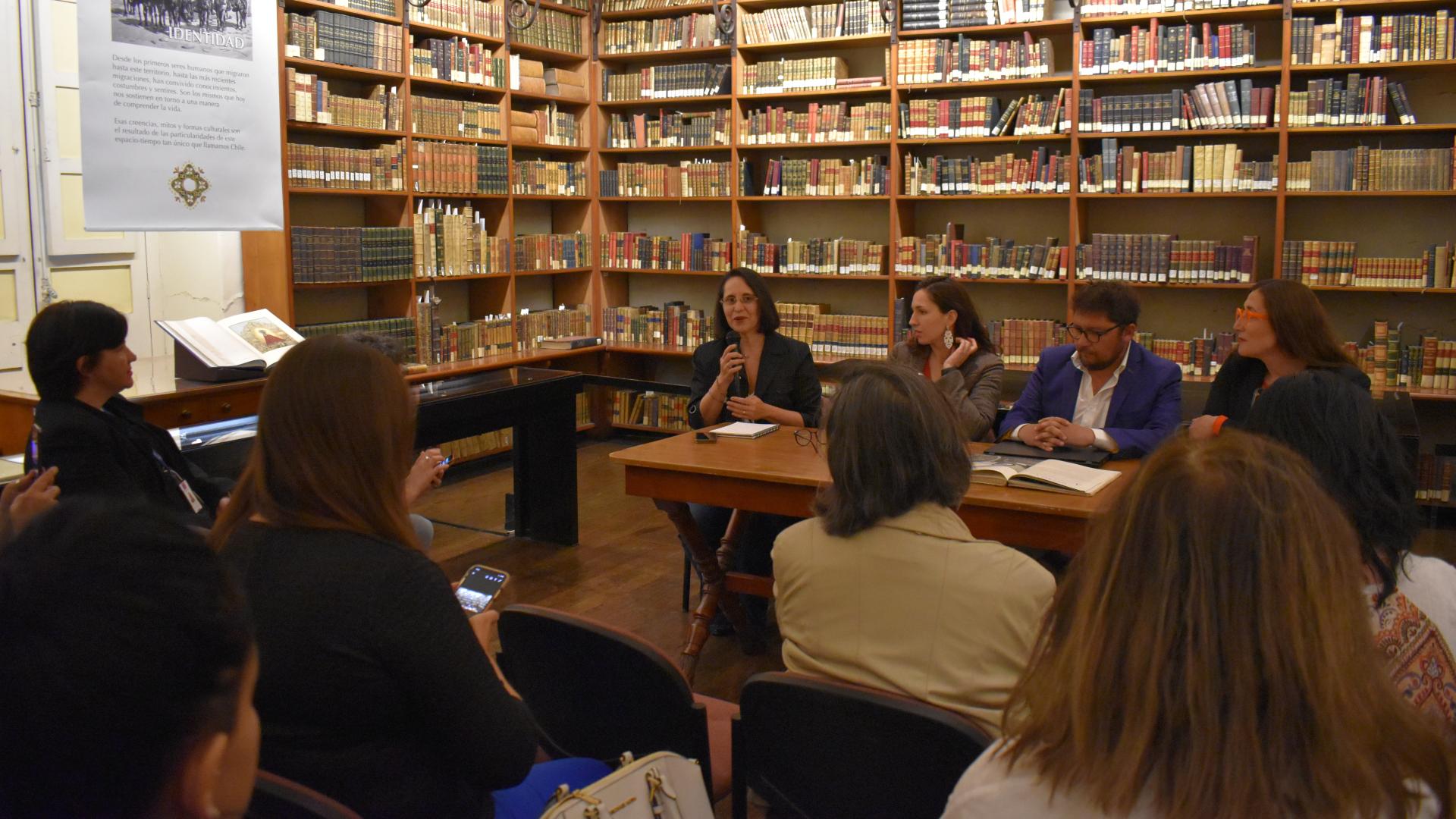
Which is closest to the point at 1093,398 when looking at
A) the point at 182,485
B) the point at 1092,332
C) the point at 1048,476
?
the point at 1092,332

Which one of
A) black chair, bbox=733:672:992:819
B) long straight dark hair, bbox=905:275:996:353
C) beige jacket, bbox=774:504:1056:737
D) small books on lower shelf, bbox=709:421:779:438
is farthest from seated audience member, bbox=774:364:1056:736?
long straight dark hair, bbox=905:275:996:353

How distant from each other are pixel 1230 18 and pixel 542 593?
14.0 ft

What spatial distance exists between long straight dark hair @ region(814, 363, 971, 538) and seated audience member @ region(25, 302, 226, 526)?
1629 mm

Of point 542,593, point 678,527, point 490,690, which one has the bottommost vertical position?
point 542,593

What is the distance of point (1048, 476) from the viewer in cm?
300

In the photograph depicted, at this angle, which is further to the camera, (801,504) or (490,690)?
(801,504)

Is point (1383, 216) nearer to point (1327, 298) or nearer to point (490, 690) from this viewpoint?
point (1327, 298)

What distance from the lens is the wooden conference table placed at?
2.87 metres

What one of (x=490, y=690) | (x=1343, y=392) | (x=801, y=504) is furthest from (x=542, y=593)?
(x=1343, y=392)

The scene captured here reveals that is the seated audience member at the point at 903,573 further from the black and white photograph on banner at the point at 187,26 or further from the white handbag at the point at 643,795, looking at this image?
the black and white photograph on banner at the point at 187,26

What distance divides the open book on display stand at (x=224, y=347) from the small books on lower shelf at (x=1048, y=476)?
99.0 inches

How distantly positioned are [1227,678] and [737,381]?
11.0ft

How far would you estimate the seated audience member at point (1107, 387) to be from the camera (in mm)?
3455

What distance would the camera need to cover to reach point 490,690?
1483 mm
